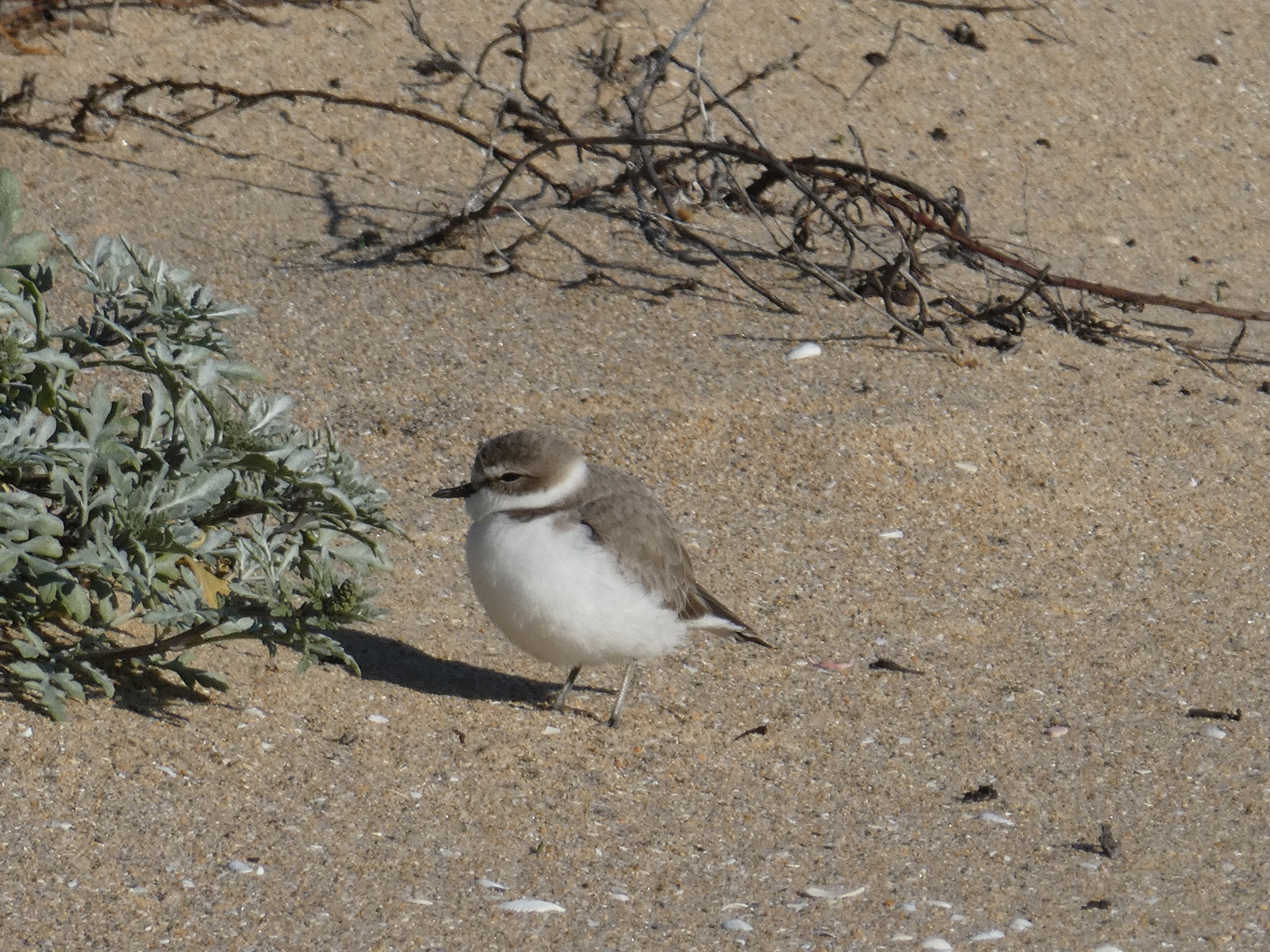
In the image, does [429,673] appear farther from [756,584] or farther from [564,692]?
[756,584]

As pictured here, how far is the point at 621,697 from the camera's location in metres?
4.56

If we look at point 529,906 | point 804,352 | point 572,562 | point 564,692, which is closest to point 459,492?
point 572,562

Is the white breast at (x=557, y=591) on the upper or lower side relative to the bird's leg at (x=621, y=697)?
upper

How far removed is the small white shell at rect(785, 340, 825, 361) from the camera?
22.0ft

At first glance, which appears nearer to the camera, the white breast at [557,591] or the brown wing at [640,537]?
the white breast at [557,591]

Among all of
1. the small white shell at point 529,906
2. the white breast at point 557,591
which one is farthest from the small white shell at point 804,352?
the small white shell at point 529,906

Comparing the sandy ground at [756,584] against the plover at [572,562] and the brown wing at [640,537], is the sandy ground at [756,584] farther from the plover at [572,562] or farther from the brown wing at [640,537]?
the brown wing at [640,537]

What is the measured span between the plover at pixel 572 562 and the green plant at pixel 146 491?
0.44 meters

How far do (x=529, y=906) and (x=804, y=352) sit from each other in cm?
373

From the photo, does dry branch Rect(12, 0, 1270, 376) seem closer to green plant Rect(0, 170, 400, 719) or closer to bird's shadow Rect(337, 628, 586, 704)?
bird's shadow Rect(337, 628, 586, 704)

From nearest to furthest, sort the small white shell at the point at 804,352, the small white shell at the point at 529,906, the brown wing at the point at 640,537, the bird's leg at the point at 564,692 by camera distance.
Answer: the small white shell at the point at 529,906
the brown wing at the point at 640,537
the bird's leg at the point at 564,692
the small white shell at the point at 804,352

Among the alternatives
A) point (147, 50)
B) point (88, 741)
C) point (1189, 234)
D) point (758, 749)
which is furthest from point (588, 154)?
point (88, 741)

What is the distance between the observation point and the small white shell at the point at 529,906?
3.43m

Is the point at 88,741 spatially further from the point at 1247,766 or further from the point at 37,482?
the point at 1247,766
